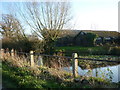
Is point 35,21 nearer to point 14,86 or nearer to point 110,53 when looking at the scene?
point 110,53

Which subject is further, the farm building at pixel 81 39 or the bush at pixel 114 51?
the farm building at pixel 81 39

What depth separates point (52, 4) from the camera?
1006 inches

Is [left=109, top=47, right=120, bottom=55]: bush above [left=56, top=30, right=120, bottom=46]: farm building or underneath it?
underneath

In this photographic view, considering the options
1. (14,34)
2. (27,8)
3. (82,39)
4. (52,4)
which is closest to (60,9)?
(52,4)

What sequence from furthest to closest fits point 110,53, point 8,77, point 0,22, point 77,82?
point 0,22 < point 110,53 < point 8,77 < point 77,82

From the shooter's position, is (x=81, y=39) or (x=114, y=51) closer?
(x=114, y=51)

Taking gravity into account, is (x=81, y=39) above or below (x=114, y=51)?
above

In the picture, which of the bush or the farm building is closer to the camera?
the bush

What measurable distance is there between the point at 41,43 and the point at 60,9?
22.3 ft

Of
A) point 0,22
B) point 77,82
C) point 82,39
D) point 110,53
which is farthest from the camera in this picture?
point 82,39

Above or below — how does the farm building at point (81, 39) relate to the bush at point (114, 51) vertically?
above

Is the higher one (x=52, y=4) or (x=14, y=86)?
(x=52, y=4)

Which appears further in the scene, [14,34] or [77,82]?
[14,34]

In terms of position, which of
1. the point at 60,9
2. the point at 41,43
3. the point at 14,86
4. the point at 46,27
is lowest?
the point at 14,86
